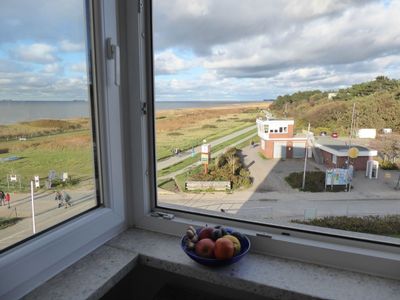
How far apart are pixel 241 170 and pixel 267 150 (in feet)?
0.37

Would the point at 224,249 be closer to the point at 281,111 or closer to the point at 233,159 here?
→ the point at 233,159

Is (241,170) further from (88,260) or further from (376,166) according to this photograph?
(88,260)

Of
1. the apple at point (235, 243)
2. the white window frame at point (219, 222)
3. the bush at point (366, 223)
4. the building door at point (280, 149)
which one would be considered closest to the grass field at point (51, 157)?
the white window frame at point (219, 222)

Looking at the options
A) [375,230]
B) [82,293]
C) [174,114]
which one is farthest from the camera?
[174,114]

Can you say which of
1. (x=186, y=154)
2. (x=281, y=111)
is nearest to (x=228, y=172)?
(x=186, y=154)

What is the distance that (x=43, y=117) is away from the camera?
854mm

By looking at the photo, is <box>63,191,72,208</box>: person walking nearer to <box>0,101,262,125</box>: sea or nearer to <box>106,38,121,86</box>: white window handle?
<box>0,101,262,125</box>: sea

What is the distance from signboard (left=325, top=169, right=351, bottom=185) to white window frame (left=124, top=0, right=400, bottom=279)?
0.52 feet

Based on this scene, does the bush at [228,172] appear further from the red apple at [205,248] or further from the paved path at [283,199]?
the red apple at [205,248]

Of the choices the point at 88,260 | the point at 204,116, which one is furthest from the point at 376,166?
the point at 88,260

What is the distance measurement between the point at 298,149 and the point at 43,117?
78 cm

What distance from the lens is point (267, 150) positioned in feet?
3.25

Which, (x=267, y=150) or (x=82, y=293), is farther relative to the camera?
(x=267, y=150)

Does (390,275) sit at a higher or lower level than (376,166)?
lower
